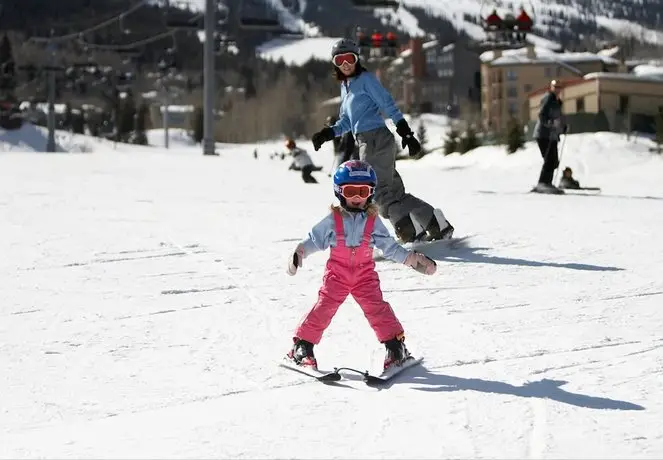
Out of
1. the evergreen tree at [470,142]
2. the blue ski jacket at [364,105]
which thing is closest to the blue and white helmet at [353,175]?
the blue ski jacket at [364,105]

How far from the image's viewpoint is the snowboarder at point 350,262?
426 centimetres

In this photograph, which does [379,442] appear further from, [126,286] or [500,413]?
[126,286]

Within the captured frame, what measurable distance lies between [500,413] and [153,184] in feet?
36.3

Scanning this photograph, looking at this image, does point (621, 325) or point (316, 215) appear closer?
point (621, 325)

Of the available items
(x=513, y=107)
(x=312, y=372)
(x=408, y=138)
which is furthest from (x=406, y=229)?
(x=513, y=107)

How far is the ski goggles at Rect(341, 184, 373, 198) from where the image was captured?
14.0ft

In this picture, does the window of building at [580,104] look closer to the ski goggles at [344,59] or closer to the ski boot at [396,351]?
A: the ski goggles at [344,59]

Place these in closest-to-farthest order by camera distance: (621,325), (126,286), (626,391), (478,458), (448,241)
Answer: (478,458)
(626,391)
(621,325)
(126,286)
(448,241)

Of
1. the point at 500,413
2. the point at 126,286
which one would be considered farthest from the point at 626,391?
the point at 126,286

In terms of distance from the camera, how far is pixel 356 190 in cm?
427

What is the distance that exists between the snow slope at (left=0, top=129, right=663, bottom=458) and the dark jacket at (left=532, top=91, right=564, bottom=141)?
7.78 feet

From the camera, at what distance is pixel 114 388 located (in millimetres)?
3975

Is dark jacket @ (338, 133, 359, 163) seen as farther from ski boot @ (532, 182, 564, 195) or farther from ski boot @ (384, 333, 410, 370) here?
ski boot @ (532, 182, 564, 195)

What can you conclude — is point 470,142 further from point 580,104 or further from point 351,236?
point 351,236
